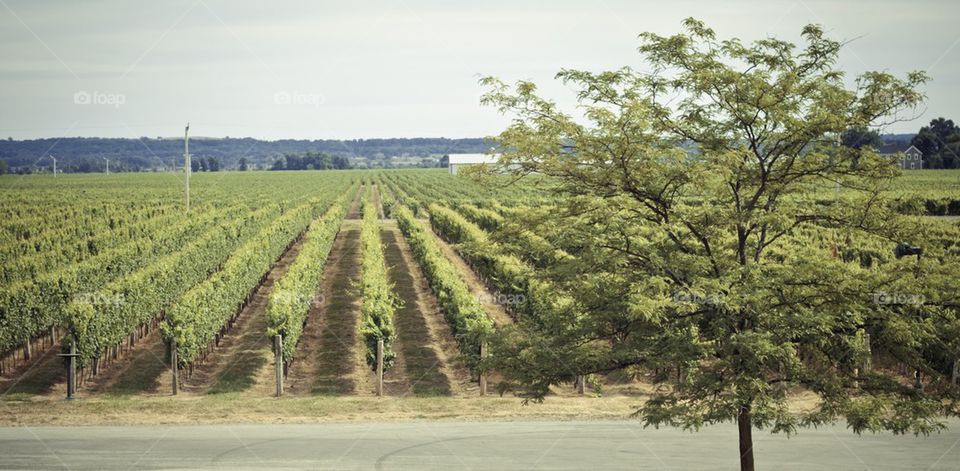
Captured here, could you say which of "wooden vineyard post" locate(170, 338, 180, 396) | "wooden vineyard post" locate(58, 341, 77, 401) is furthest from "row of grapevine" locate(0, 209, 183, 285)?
"wooden vineyard post" locate(170, 338, 180, 396)

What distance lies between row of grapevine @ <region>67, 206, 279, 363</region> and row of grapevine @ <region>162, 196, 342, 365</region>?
128cm

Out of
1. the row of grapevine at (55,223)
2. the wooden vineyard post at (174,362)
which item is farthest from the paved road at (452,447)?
the row of grapevine at (55,223)

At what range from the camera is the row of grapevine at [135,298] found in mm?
26266

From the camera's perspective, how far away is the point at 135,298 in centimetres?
3084

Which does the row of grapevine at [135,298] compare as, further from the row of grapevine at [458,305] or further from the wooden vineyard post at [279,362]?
the row of grapevine at [458,305]

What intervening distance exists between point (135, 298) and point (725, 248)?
22507 millimetres

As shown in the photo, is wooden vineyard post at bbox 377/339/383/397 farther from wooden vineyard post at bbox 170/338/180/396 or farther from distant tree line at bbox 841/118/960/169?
distant tree line at bbox 841/118/960/169

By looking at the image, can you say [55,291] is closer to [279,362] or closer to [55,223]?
[279,362]

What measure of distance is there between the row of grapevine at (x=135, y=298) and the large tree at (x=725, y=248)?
1629 centimetres

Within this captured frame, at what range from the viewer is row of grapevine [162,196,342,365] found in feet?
88.1

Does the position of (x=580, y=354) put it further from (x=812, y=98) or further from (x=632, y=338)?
(x=812, y=98)

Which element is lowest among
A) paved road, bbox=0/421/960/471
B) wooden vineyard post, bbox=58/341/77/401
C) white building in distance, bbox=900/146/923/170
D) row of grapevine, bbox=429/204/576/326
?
paved road, bbox=0/421/960/471

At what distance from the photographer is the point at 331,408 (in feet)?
78.1

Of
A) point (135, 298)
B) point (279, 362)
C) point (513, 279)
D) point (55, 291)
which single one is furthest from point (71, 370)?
point (513, 279)
